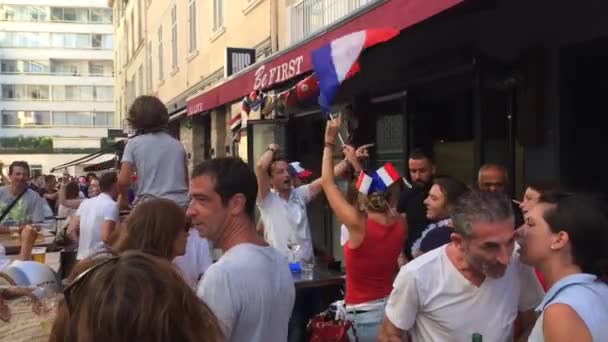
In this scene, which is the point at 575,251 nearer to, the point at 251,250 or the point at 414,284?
the point at 414,284

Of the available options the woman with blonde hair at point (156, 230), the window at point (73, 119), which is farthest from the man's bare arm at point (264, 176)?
the window at point (73, 119)

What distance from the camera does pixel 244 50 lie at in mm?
12930

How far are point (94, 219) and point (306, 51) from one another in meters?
2.37

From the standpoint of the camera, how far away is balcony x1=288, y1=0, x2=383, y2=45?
9.15m

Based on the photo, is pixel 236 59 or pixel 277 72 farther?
pixel 236 59

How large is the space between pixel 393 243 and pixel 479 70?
2.26m

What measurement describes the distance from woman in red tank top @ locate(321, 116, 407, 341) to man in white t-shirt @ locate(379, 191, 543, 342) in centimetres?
105

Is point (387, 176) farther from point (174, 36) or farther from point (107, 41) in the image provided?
point (107, 41)

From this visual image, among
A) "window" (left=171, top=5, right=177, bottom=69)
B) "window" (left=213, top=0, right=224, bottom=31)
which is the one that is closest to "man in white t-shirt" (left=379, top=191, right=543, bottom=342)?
"window" (left=213, top=0, right=224, bottom=31)

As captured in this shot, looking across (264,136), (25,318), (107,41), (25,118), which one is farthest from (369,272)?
(107,41)

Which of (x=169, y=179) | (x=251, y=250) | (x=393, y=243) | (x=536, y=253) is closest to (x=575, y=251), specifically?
(x=536, y=253)

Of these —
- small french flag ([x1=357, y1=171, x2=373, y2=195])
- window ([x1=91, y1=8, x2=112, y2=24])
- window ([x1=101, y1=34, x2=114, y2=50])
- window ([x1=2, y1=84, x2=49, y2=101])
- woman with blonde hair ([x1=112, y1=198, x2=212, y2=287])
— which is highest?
window ([x1=91, y1=8, x2=112, y2=24])

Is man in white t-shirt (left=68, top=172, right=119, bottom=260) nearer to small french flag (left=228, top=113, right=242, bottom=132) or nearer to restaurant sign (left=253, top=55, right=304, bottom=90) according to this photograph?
restaurant sign (left=253, top=55, right=304, bottom=90)

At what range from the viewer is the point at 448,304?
8.00 ft
